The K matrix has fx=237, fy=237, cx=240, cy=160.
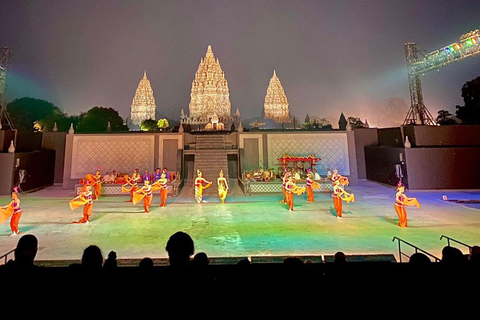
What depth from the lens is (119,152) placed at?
16.9m

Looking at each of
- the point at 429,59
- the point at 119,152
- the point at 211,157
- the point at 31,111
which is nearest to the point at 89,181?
the point at 119,152

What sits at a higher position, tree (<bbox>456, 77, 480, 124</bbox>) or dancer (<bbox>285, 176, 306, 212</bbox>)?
tree (<bbox>456, 77, 480, 124</bbox>)

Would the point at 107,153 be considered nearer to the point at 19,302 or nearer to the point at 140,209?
the point at 140,209

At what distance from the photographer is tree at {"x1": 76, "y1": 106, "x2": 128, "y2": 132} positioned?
33875 mm

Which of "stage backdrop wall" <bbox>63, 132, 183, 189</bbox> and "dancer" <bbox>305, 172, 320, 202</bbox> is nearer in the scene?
"dancer" <bbox>305, 172, 320, 202</bbox>

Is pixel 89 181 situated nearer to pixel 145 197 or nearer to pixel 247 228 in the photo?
pixel 145 197

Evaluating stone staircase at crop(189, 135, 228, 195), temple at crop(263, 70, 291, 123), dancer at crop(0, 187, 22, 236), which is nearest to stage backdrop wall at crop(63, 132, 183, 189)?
stone staircase at crop(189, 135, 228, 195)

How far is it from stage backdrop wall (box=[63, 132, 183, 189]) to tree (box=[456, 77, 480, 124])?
29.7 meters

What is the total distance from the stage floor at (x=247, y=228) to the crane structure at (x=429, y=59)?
12.6 metres

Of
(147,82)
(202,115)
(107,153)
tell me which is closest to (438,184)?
(107,153)

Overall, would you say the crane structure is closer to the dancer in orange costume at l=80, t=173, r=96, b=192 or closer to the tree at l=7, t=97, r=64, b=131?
the dancer in orange costume at l=80, t=173, r=96, b=192

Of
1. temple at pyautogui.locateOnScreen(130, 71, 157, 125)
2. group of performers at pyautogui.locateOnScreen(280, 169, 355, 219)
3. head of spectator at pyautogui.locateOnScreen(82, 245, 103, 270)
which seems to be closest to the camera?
head of spectator at pyautogui.locateOnScreen(82, 245, 103, 270)

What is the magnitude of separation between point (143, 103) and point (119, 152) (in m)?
41.0

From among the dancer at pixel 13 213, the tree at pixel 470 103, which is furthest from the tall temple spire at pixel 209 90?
the dancer at pixel 13 213
